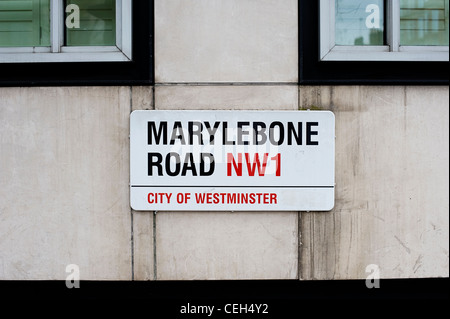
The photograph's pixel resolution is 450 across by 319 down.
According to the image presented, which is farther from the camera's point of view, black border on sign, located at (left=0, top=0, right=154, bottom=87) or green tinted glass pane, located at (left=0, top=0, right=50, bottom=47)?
green tinted glass pane, located at (left=0, top=0, right=50, bottom=47)

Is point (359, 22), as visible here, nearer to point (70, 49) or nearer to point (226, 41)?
point (226, 41)

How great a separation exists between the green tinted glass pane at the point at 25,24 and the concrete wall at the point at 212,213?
1.60 feet

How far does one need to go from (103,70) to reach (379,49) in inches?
95.0

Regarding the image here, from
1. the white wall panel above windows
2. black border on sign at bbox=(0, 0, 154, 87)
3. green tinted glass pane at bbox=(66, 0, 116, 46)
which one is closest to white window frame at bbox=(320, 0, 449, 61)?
the white wall panel above windows

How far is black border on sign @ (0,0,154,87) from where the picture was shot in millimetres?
3121

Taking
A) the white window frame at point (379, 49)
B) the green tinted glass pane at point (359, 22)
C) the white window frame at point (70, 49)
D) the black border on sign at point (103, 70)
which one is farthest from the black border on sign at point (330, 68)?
the white window frame at point (70, 49)

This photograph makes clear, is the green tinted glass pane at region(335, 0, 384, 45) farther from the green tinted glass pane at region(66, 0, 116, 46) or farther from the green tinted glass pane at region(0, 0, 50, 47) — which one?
the green tinted glass pane at region(0, 0, 50, 47)

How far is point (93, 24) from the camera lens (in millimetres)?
3242

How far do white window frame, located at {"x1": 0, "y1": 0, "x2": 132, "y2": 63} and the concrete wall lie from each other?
26 centimetres

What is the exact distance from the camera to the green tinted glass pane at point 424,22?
3252 mm

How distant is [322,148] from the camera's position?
311cm
